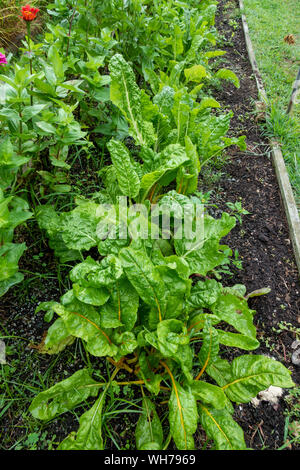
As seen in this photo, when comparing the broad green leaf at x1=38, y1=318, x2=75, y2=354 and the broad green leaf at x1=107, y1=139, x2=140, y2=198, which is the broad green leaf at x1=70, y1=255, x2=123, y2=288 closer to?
the broad green leaf at x1=38, y1=318, x2=75, y2=354

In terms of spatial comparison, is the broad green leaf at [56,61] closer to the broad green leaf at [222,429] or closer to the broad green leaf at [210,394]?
the broad green leaf at [210,394]

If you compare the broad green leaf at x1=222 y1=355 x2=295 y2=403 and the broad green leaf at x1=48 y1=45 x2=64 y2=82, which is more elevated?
the broad green leaf at x1=48 y1=45 x2=64 y2=82

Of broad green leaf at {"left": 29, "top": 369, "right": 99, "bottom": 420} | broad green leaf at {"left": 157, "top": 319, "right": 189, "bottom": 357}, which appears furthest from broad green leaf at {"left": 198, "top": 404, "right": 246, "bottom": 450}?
broad green leaf at {"left": 29, "top": 369, "right": 99, "bottom": 420}

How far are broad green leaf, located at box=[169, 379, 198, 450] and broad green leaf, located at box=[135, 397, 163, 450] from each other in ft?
0.45

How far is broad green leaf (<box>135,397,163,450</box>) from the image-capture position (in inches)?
60.5

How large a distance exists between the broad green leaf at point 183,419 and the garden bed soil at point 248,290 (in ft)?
0.95

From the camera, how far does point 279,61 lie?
4.69 meters

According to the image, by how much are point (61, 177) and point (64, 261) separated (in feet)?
1.82

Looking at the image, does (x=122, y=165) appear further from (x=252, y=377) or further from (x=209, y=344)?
(x=252, y=377)

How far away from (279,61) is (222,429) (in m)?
4.84

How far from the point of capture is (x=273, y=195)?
117 inches

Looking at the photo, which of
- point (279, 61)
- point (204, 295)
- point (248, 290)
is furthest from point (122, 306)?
point (279, 61)

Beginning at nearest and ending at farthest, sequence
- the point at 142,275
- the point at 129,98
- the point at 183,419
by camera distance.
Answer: the point at 183,419 → the point at 142,275 → the point at 129,98
